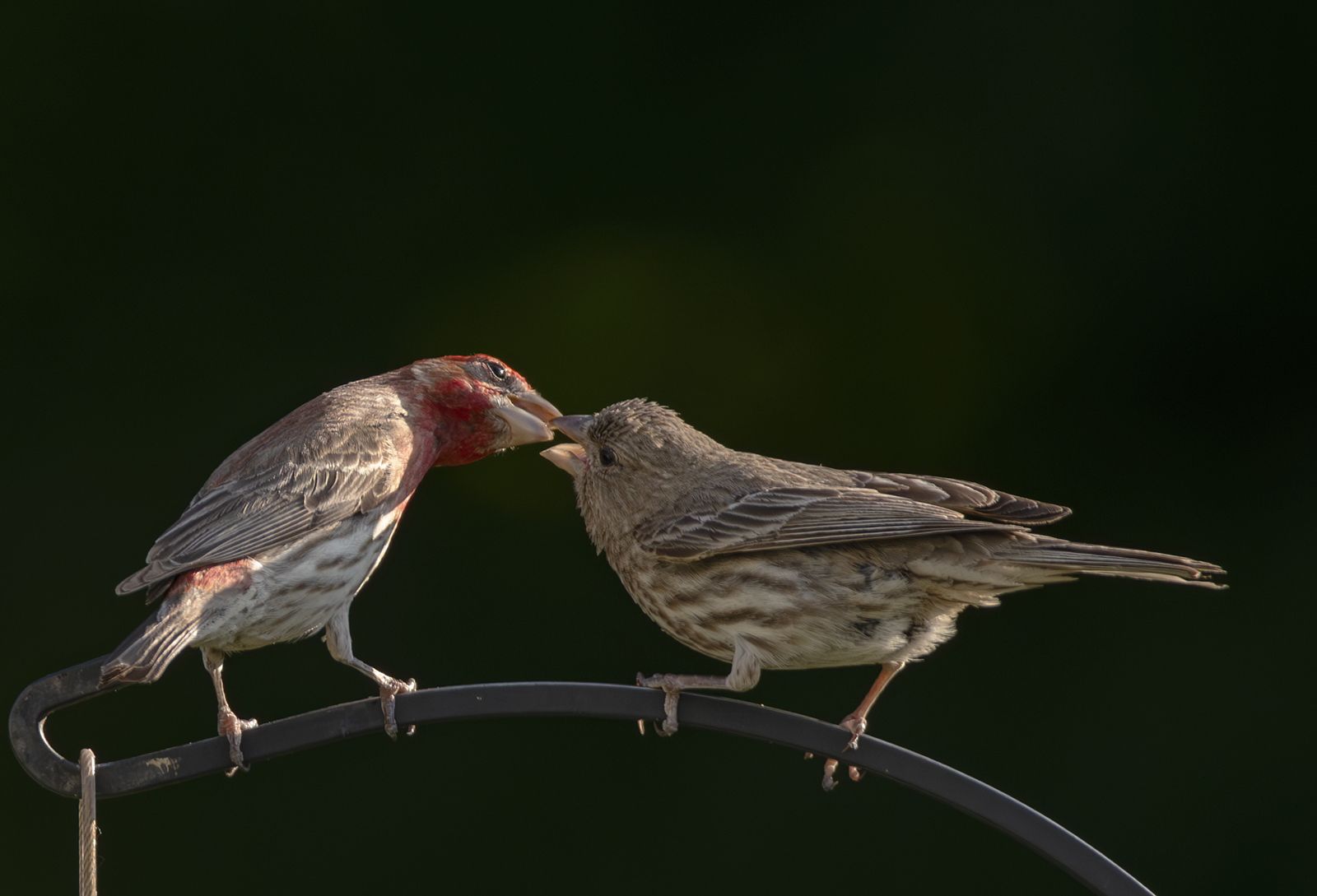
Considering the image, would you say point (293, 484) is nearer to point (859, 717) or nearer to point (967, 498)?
point (859, 717)

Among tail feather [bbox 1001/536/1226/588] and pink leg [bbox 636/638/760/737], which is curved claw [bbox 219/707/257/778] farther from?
tail feather [bbox 1001/536/1226/588]

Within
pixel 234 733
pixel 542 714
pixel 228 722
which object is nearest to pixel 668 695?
pixel 542 714

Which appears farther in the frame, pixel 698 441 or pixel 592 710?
pixel 698 441

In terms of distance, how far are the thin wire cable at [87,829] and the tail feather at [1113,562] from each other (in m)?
1.25

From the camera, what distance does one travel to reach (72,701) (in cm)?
144

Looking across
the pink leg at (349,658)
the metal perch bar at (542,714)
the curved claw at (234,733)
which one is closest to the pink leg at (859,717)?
the metal perch bar at (542,714)

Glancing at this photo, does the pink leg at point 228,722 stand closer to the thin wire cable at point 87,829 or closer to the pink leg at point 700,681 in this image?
the thin wire cable at point 87,829

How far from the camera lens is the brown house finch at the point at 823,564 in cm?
173

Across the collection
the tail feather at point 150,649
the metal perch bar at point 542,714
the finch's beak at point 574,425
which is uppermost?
the finch's beak at point 574,425

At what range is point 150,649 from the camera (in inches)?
61.4

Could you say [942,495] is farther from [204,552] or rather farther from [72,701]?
[72,701]

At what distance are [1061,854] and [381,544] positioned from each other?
1267 millimetres

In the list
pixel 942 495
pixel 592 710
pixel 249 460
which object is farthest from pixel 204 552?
pixel 942 495

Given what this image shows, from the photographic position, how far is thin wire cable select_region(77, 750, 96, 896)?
4.54 feet
